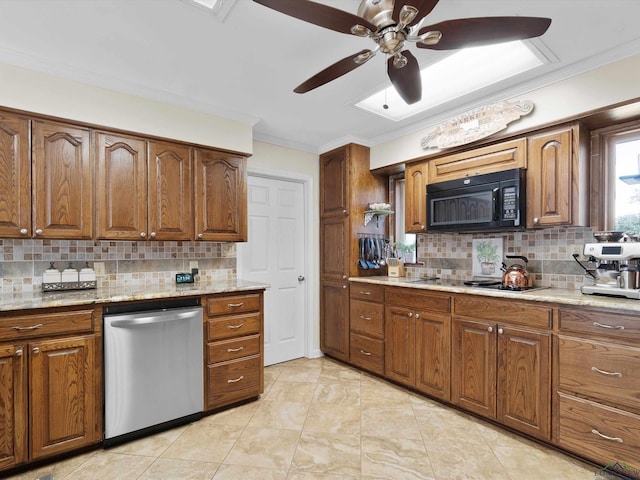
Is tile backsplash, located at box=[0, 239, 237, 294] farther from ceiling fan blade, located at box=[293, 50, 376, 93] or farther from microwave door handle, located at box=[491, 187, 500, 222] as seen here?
microwave door handle, located at box=[491, 187, 500, 222]

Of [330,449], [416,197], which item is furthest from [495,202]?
[330,449]

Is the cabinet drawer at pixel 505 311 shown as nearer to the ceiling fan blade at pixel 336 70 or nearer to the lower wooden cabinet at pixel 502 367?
the lower wooden cabinet at pixel 502 367

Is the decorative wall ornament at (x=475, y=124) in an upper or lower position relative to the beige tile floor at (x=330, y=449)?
upper

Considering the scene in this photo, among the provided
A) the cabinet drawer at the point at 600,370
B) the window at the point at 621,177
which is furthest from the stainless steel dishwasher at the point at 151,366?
the window at the point at 621,177

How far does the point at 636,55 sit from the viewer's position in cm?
196

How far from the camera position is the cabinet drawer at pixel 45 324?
1872 millimetres

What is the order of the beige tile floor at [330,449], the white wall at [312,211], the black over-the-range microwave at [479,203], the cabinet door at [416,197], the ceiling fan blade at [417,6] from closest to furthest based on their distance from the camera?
the ceiling fan blade at [417,6] < the beige tile floor at [330,449] < the black over-the-range microwave at [479,203] < the cabinet door at [416,197] < the white wall at [312,211]

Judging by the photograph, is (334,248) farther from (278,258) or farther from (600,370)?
(600,370)

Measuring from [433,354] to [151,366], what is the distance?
209 centimetres

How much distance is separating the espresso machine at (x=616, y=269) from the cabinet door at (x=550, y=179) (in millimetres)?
278

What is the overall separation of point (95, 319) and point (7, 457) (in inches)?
31.8

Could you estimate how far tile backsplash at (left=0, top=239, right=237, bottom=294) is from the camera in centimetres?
235

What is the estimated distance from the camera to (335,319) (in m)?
3.74

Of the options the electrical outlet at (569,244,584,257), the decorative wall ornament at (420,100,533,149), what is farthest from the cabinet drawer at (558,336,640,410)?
the decorative wall ornament at (420,100,533,149)
